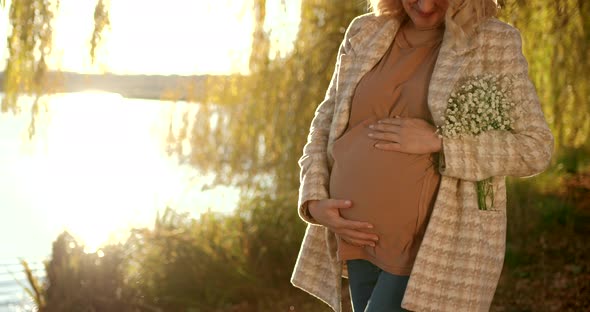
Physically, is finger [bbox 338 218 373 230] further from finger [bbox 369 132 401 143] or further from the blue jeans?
finger [bbox 369 132 401 143]

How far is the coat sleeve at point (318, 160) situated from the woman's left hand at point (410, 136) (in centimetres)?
28

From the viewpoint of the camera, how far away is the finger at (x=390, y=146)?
94.5 inches

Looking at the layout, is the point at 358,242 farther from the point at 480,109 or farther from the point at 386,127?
the point at 480,109

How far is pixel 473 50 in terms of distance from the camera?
2426 mm

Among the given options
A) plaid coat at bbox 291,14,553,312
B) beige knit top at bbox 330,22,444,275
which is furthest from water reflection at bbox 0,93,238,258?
plaid coat at bbox 291,14,553,312

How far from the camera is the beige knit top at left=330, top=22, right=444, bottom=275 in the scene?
7.99 ft

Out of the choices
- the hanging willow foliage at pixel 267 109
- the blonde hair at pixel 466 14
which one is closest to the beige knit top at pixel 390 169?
the blonde hair at pixel 466 14

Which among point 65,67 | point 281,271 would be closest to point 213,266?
point 281,271

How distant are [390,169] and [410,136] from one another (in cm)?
11

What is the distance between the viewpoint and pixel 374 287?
98.1 inches

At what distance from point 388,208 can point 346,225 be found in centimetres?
12

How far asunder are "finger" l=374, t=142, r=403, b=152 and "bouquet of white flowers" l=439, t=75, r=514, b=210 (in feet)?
0.38

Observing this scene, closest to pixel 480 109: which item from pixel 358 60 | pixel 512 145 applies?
pixel 512 145

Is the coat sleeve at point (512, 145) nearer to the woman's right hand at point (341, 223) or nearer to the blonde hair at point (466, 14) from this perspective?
the blonde hair at point (466, 14)
